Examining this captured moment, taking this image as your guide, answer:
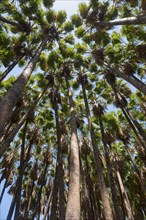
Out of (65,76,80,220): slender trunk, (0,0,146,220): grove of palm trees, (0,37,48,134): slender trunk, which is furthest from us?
(0,0,146,220): grove of palm trees

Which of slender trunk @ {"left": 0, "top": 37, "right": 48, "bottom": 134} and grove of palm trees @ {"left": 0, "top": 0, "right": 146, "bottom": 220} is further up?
grove of palm trees @ {"left": 0, "top": 0, "right": 146, "bottom": 220}

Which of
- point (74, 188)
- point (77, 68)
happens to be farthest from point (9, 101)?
point (77, 68)

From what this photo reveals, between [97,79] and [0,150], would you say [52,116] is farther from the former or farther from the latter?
[0,150]

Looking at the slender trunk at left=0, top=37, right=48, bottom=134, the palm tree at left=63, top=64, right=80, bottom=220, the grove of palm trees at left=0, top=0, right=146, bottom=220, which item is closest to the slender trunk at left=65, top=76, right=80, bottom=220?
the palm tree at left=63, top=64, right=80, bottom=220

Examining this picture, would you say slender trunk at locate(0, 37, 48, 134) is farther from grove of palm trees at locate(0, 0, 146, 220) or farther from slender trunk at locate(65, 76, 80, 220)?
grove of palm trees at locate(0, 0, 146, 220)

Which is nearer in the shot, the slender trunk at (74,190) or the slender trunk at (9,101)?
the slender trunk at (74,190)

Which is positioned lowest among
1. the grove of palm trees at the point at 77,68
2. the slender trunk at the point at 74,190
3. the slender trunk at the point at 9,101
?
the slender trunk at the point at 74,190

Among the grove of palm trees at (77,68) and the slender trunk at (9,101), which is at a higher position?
the grove of palm trees at (77,68)

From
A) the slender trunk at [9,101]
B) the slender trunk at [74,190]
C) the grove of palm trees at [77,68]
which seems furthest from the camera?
the grove of palm trees at [77,68]

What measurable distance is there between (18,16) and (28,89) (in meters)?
5.49

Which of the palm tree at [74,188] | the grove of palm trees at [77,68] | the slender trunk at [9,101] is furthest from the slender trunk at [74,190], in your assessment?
the grove of palm trees at [77,68]

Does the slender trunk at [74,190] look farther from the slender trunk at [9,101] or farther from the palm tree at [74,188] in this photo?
the slender trunk at [9,101]

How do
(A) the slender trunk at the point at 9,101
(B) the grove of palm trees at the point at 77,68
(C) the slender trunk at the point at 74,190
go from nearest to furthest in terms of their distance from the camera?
(C) the slender trunk at the point at 74,190, (A) the slender trunk at the point at 9,101, (B) the grove of palm trees at the point at 77,68

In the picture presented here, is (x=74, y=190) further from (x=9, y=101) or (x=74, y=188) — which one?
(x=9, y=101)
